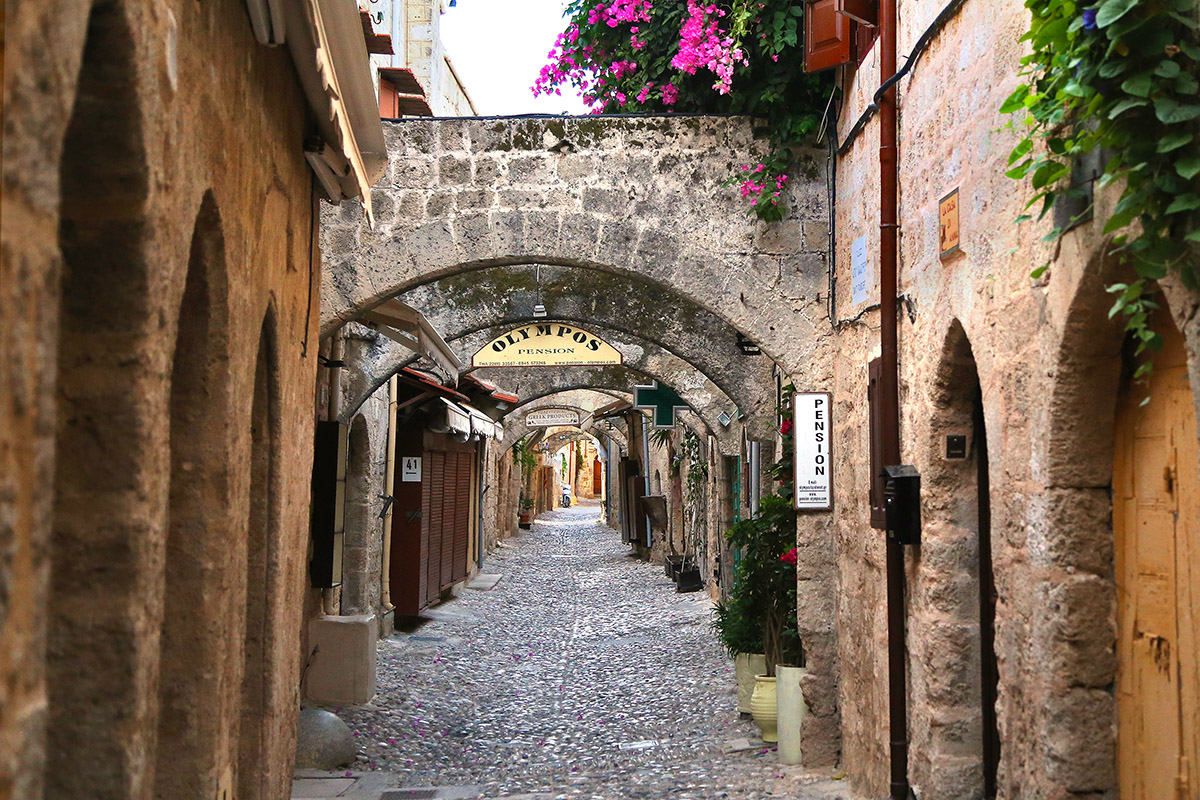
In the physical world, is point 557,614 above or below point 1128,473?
below

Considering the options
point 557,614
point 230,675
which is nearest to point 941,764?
point 230,675

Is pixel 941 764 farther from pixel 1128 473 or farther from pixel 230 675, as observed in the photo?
pixel 230 675

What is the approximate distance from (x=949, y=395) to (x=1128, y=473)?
1.14 m

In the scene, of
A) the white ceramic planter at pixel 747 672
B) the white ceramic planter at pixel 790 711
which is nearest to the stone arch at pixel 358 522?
the white ceramic planter at pixel 747 672

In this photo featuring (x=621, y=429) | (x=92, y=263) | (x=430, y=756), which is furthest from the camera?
(x=621, y=429)

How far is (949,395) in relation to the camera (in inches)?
163

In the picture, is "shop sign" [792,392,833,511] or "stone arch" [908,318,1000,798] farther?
"shop sign" [792,392,833,511]

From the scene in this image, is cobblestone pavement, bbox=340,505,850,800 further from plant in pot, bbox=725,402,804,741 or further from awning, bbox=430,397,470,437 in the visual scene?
awning, bbox=430,397,470,437

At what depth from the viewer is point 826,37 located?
5.41 meters

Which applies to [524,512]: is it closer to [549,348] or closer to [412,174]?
[549,348]

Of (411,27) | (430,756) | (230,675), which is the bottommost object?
(430,756)

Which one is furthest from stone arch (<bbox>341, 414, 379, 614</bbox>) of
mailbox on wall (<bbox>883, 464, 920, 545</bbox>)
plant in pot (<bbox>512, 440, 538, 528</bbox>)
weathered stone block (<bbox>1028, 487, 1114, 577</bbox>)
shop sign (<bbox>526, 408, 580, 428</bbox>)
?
plant in pot (<bbox>512, 440, 538, 528</bbox>)

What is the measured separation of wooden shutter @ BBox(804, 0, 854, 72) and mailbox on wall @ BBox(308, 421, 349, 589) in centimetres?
388

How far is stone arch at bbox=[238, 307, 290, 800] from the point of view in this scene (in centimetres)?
411
